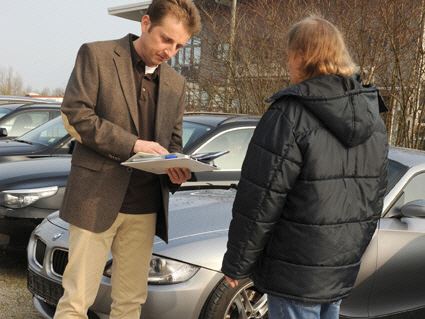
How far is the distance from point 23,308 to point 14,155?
2.51m

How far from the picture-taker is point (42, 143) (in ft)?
21.2

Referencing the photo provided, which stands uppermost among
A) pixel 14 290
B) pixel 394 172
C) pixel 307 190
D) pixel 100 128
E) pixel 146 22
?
pixel 146 22

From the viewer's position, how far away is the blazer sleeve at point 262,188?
6.33 ft

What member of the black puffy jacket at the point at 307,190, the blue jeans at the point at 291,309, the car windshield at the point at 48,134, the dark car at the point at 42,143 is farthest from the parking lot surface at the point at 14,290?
the black puffy jacket at the point at 307,190

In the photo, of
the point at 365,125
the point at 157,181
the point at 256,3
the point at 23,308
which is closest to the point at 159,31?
the point at 157,181

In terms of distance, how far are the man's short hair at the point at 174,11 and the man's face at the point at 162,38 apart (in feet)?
0.06

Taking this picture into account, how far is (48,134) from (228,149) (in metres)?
2.73

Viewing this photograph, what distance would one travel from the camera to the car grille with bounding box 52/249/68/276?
3.28m

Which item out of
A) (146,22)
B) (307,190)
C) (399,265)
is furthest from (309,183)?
(399,265)

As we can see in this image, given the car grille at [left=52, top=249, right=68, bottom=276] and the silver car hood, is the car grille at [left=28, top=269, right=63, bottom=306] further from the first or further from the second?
the silver car hood

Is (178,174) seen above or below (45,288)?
above

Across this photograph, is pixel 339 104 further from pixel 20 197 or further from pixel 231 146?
pixel 20 197

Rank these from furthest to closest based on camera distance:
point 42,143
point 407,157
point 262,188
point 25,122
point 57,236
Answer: point 25,122, point 42,143, point 407,157, point 57,236, point 262,188

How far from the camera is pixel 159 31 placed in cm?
237
